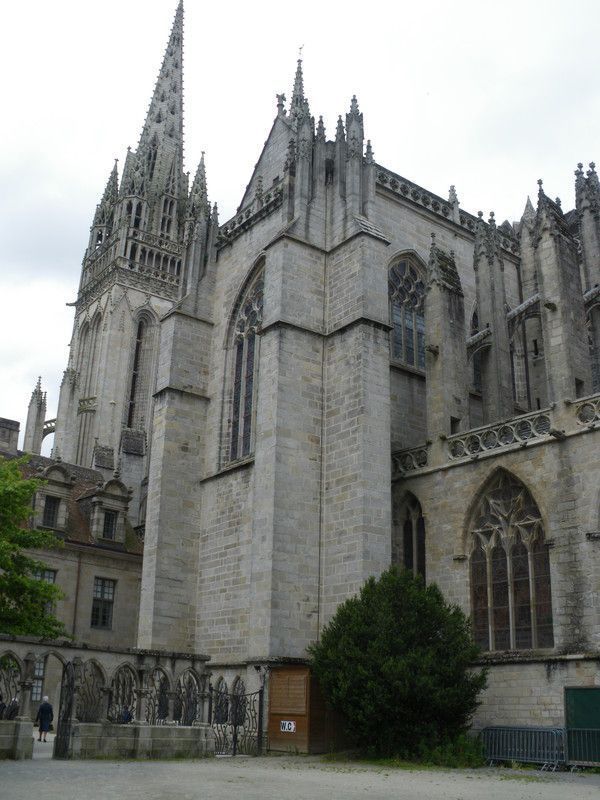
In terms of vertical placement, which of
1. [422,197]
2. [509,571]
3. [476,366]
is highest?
[422,197]

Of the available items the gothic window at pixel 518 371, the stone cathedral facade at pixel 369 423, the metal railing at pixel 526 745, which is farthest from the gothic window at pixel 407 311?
the metal railing at pixel 526 745

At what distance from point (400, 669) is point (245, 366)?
12.2 meters

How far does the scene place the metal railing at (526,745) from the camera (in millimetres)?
14516

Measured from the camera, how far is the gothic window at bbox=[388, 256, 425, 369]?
24547 millimetres

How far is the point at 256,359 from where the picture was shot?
80.9 ft

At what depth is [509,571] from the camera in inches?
691

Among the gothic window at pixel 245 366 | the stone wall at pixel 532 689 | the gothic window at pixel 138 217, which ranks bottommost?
the stone wall at pixel 532 689

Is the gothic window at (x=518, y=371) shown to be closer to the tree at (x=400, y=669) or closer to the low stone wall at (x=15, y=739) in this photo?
the tree at (x=400, y=669)

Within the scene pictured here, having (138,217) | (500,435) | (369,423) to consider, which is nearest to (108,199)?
(138,217)

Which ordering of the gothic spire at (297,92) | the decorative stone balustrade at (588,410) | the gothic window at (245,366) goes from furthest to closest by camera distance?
1. the gothic spire at (297,92)
2. the gothic window at (245,366)
3. the decorative stone balustrade at (588,410)

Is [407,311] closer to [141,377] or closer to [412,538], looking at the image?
[412,538]

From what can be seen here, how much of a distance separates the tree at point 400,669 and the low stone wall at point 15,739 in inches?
212

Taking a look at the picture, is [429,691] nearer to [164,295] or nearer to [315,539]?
[315,539]

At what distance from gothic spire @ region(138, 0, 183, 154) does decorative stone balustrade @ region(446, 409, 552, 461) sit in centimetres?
5424
